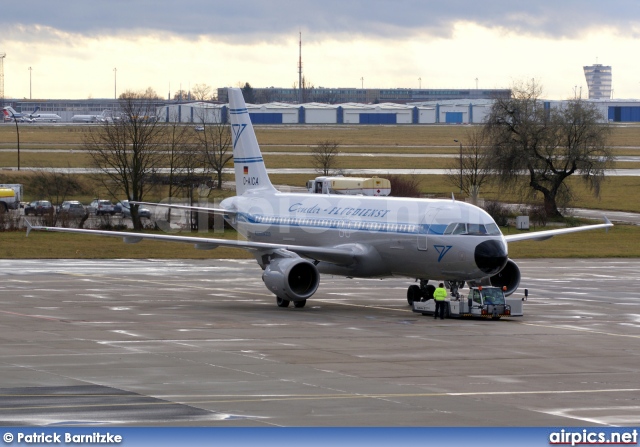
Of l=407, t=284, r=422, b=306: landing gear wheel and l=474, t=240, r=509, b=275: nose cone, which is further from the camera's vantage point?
l=407, t=284, r=422, b=306: landing gear wheel

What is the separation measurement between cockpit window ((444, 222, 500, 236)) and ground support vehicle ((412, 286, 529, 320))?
2186 millimetres

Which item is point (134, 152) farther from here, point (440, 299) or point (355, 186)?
point (440, 299)

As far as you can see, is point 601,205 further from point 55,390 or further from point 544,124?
point 55,390

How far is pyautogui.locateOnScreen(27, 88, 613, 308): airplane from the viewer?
3881 centimetres

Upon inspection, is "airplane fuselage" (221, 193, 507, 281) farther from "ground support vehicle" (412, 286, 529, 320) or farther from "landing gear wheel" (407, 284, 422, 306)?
"landing gear wheel" (407, 284, 422, 306)

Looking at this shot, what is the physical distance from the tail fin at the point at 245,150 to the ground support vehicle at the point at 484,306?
47.5 feet

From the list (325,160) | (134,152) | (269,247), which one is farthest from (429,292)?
(325,160)

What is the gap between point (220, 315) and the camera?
39031 millimetres

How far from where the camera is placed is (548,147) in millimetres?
95625

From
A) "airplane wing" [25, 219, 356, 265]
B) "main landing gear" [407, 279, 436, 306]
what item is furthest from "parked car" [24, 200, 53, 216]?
"main landing gear" [407, 279, 436, 306]

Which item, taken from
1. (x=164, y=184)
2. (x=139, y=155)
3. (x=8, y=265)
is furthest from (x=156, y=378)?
(x=164, y=184)

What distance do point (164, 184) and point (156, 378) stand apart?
69.4 m

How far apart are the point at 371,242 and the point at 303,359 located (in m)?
13.9
